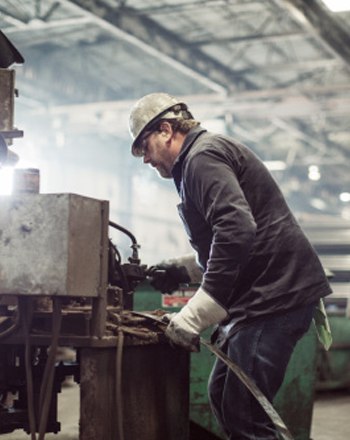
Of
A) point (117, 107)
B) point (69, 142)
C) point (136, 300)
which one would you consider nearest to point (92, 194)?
point (69, 142)

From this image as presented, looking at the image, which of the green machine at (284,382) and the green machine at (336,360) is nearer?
the green machine at (284,382)

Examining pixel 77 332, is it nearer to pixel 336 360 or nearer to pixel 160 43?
pixel 336 360

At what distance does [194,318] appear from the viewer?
221cm

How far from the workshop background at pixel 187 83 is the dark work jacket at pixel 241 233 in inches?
108

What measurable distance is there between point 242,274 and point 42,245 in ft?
2.33

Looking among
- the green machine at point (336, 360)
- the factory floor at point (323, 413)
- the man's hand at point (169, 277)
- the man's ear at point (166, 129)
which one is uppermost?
the man's ear at point (166, 129)

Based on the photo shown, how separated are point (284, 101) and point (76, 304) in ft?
23.7

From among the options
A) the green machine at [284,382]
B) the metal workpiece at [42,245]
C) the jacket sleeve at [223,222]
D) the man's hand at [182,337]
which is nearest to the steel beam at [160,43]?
the green machine at [284,382]

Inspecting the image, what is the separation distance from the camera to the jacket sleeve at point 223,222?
2154 millimetres

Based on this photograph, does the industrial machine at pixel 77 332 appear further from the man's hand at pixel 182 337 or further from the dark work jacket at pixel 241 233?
the dark work jacket at pixel 241 233

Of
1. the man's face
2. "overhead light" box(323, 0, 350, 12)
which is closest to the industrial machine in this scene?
the man's face

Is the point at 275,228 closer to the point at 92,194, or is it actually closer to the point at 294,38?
the point at 294,38

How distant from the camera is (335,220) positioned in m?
9.23

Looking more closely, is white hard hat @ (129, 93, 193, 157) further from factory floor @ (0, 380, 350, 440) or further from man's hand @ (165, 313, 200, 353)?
factory floor @ (0, 380, 350, 440)
